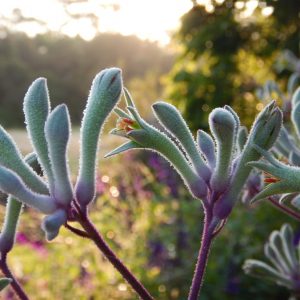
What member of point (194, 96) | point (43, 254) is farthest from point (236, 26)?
point (43, 254)

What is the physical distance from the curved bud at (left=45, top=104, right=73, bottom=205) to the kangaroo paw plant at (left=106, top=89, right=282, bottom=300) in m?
0.08

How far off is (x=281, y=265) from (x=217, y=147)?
65cm

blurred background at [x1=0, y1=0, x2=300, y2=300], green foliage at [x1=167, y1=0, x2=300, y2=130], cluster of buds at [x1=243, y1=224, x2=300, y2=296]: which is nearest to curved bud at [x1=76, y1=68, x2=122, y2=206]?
cluster of buds at [x1=243, y1=224, x2=300, y2=296]

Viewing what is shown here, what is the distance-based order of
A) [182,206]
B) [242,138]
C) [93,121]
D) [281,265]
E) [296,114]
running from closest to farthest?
1. [93,121]
2. [242,138]
3. [296,114]
4. [281,265]
5. [182,206]

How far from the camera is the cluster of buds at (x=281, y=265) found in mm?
1441

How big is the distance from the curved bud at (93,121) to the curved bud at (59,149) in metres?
0.03

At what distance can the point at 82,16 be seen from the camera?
10594 millimetres

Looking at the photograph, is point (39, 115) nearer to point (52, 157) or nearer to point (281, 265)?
point (52, 157)

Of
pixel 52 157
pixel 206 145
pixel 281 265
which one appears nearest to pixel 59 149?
pixel 52 157

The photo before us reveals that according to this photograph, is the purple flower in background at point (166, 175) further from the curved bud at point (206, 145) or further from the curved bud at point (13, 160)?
the curved bud at point (13, 160)

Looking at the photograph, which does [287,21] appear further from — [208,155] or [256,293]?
[208,155]

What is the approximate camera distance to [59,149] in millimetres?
898

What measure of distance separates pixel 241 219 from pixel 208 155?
3.25 meters

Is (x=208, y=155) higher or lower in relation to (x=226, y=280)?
higher
